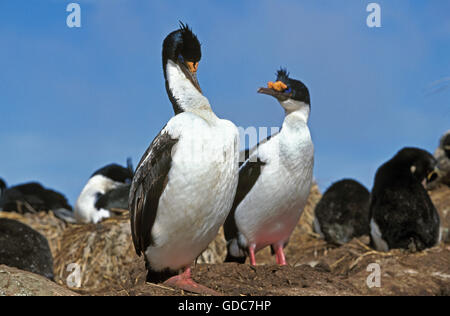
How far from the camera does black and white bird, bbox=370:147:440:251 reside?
312 inches

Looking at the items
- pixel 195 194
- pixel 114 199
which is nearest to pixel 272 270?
pixel 195 194

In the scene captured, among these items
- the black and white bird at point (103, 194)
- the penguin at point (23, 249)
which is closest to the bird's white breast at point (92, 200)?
the black and white bird at point (103, 194)

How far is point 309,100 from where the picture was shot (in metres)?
6.51

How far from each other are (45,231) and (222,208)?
694 centimetres

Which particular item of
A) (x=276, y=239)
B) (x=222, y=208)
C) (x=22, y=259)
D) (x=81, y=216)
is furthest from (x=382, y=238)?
(x=81, y=216)

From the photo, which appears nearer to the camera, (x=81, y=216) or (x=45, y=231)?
(x=45, y=231)

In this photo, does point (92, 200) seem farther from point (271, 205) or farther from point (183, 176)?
point (183, 176)

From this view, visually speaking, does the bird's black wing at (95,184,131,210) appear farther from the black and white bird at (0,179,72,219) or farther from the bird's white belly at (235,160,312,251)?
the bird's white belly at (235,160,312,251)

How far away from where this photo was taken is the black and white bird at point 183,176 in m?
4.22

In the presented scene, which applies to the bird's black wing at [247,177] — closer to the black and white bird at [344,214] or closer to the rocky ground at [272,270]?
the rocky ground at [272,270]

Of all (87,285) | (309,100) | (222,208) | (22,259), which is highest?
(309,100)

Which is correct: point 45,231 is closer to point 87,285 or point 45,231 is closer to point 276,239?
point 87,285

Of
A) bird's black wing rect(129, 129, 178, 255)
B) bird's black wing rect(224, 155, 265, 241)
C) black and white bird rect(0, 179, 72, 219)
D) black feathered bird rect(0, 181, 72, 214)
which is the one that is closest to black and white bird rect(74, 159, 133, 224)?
black and white bird rect(0, 179, 72, 219)

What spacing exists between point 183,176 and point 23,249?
4.01 metres
